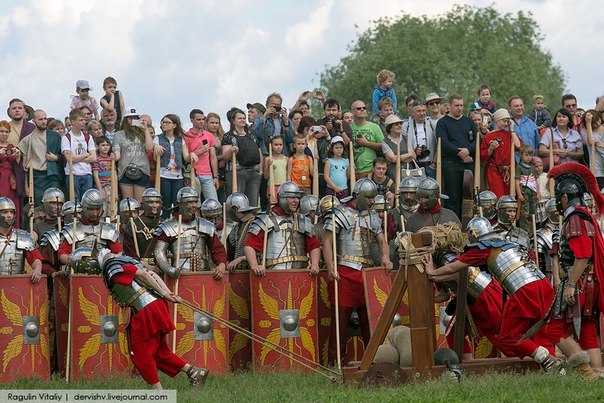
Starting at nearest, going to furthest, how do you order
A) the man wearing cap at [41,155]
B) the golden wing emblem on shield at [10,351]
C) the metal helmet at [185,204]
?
the golden wing emblem on shield at [10,351], the metal helmet at [185,204], the man wearing cap at [41,155]

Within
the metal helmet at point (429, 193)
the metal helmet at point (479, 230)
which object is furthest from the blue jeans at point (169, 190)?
the metal helmet at point (479, 230)

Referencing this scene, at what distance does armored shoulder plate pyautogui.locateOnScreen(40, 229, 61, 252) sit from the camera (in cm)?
1551

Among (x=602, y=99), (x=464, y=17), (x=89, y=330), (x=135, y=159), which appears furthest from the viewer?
(x=464, y=17)

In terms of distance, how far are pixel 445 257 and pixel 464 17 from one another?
42.5 meters

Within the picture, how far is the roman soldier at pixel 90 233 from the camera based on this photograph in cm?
1522

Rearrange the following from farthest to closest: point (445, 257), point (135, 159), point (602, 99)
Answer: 1. point (602, 99)
2. point (135, 159)
3. point (445, 257)

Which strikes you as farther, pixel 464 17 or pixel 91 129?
pixel 464 17

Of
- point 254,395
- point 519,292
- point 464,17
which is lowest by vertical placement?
point 254,395

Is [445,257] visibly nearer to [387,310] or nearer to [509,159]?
[387,310]

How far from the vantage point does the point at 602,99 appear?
20000mm

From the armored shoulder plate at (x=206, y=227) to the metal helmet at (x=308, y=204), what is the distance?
4.33 ft

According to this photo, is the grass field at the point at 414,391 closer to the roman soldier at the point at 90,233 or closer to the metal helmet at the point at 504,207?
the roman soldier at the point at 90,233

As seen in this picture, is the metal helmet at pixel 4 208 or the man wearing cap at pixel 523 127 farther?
the man wearing cap at pixel 523 127

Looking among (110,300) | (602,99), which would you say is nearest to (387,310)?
(110,300)
